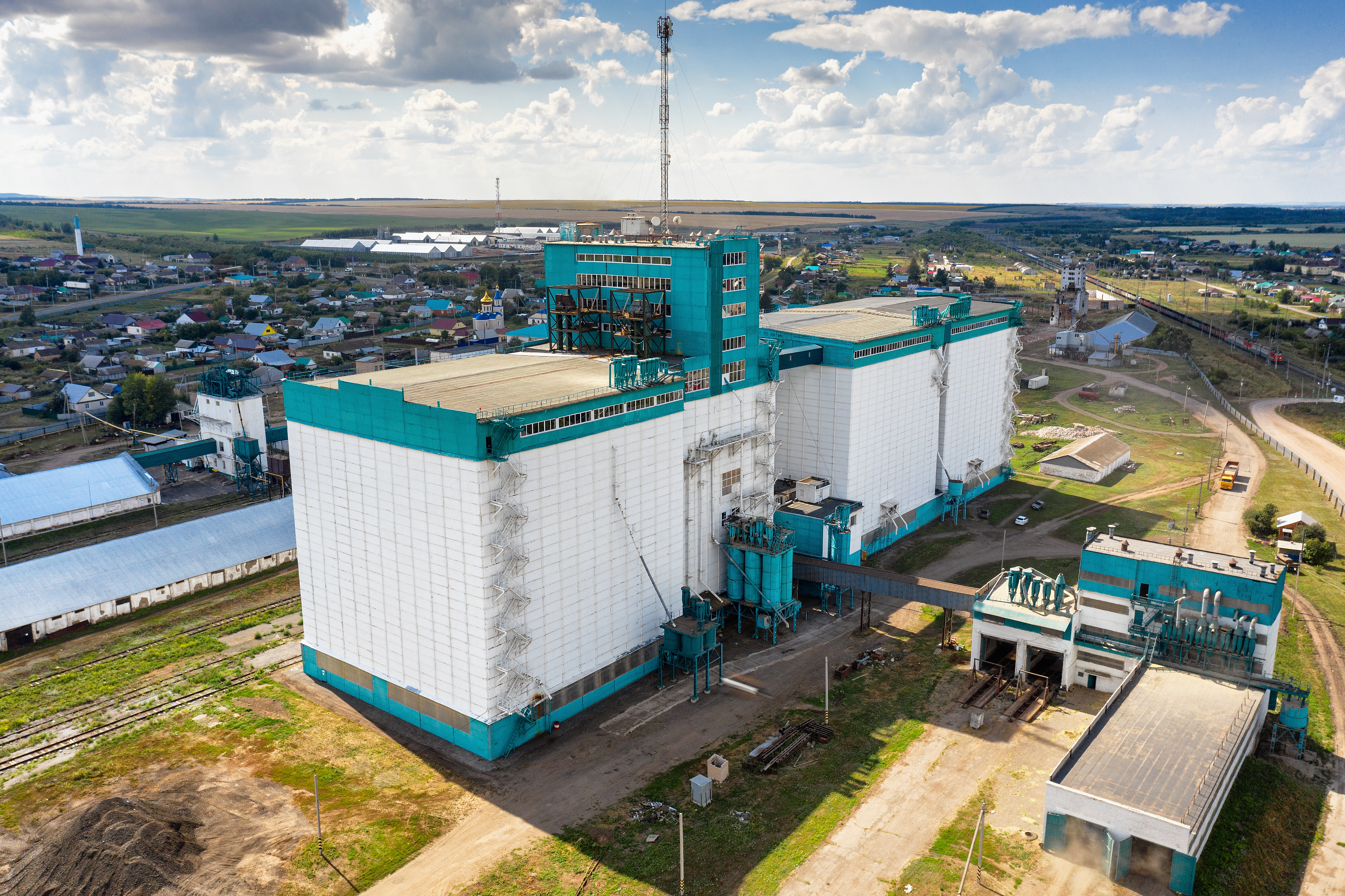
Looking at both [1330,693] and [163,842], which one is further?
[1330,693]

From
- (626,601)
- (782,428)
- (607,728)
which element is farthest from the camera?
(782,428)

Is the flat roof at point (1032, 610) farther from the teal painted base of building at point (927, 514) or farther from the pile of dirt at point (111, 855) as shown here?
the pile of dirt at point (111, 855)

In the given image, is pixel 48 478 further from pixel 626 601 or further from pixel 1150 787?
pixel 1150 787

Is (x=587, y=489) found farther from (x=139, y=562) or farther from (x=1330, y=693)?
(x=1330, y=693)

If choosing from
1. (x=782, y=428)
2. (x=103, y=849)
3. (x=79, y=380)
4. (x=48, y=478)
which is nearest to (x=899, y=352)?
(x=782, y=428)

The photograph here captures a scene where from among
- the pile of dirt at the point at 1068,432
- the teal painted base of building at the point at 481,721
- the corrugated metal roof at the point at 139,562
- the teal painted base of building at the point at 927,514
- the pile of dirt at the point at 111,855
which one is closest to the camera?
the pile of dirt at the point at 111,855

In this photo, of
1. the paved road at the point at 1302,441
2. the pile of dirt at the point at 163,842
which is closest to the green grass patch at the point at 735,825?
the pile of dirt at the point at 163,842

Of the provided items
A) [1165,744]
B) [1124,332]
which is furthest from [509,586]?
[1124,332]
